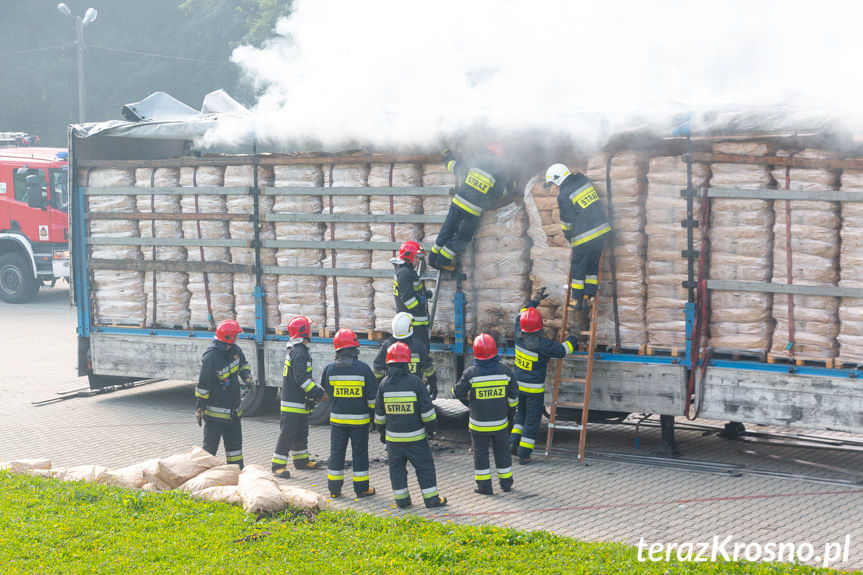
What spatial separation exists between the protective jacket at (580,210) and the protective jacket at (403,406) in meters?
A: 2.61

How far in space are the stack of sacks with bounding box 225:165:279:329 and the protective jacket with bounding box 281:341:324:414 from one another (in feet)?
7.37

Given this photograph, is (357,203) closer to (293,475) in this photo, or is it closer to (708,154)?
(293,475)

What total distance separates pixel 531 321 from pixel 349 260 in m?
2.86

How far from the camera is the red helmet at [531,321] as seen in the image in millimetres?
10367

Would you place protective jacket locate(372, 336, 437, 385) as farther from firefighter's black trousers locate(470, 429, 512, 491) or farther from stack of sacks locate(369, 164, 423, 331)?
firefighter's black trousers locate(470, 429, 512, 491)

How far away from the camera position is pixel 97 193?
45.0ft

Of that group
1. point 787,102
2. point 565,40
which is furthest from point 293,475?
point 565,40

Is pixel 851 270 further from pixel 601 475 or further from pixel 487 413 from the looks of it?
pixel 487 413

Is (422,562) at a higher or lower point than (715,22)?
lower

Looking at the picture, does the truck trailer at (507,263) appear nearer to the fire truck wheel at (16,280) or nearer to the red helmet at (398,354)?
the red helmet at (398,354)

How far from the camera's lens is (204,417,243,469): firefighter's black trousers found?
10.5 metres

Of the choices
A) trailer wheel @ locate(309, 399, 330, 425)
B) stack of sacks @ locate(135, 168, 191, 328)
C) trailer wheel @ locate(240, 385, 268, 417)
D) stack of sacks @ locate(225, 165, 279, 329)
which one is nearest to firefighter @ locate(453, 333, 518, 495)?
trailer wheel @ locate(309, 399, 330, 425)

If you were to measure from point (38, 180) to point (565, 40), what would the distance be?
15.7 metres

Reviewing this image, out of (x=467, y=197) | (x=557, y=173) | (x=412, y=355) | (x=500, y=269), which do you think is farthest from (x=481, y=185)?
(x=412, y=355)
